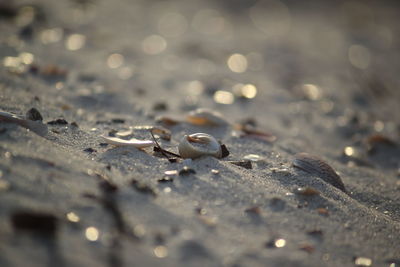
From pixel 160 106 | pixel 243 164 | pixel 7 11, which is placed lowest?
pixel 160 106

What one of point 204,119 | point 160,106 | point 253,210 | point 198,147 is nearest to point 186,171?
point 198,147

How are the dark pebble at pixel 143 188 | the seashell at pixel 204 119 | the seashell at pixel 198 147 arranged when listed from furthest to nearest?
the seashell at pixel 204 119 < the seashell at pixel 198 147 < the dark pebble at pixel 143 188

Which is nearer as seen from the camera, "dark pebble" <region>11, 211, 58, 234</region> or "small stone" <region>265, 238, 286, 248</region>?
"dark pebble" <region>11, 211, 58, 234</region>

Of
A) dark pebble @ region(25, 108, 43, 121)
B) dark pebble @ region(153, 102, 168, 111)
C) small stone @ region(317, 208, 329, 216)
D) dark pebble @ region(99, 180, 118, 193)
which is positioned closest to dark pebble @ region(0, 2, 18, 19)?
dark pebble @ region(153, 102, 168, 111)

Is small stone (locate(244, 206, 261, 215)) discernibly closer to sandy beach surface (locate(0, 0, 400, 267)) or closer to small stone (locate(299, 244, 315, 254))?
sandy beach surface (locate(0, 0, 400, 267))

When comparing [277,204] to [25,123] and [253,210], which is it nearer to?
[253,210]

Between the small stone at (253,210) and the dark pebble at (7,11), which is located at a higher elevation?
the dark pebble at (7,11)

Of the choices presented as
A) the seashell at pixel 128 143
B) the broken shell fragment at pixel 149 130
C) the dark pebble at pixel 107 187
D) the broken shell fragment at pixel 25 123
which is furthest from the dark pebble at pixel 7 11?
the dark pebble at pixel 107 187

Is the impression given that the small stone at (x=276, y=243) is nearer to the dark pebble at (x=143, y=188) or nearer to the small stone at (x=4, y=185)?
the dark pebble at (x=143, y=188)
